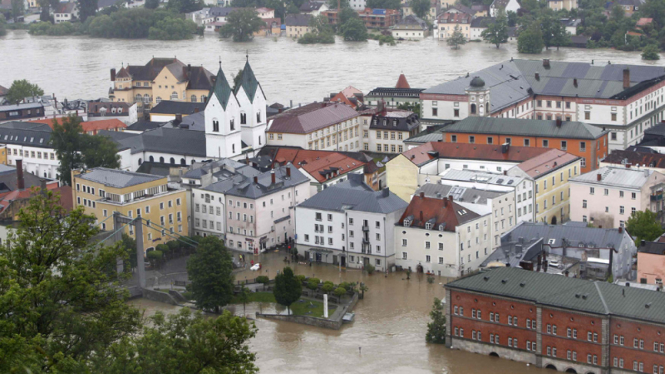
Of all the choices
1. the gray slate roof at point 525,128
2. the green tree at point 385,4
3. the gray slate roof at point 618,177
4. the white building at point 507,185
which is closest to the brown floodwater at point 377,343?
the white building at point 507,185

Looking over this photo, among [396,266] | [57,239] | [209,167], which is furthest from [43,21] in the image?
[57,239]

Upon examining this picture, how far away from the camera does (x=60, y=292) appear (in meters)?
21.2

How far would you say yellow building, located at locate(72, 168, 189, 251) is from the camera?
43.4 metres

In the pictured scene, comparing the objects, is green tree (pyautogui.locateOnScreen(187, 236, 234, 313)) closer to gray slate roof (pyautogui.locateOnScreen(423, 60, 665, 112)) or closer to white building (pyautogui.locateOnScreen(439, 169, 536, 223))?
white building (pyautogui.locateOnScreen(439, 169, 536, 223))

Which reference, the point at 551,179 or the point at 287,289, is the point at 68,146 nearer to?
the point at 287,289

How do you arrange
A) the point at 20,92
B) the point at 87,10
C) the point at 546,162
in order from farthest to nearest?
the point at 87,10 → the point at 20,92 → the point at 546,162

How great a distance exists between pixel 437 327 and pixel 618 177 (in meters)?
12.4

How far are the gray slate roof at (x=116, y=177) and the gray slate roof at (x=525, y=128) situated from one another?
14711mm

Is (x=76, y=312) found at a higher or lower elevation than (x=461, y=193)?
higher

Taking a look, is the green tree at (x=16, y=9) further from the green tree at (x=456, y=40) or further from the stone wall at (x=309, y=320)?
the stone wall at (x=309, y=320)

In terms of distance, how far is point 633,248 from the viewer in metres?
39.0

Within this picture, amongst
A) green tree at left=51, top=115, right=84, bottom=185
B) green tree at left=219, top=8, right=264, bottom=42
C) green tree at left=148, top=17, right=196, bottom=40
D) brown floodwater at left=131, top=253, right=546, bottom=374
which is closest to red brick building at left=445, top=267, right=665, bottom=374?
brown floodwater at left=131, top=253, right=546, bottom=374

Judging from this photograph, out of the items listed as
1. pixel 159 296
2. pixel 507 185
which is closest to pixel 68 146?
pixel 159 296

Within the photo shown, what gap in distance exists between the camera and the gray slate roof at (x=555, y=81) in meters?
58.9
